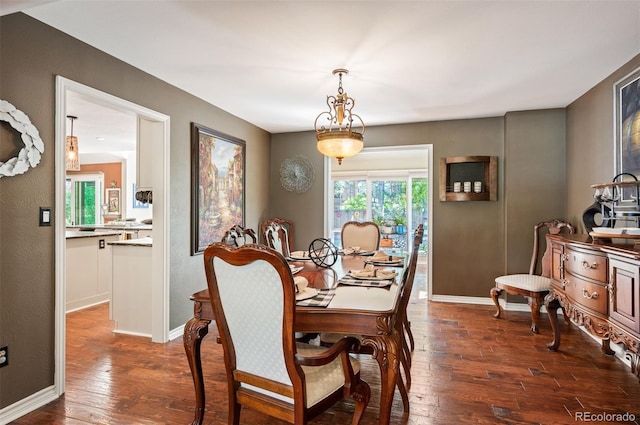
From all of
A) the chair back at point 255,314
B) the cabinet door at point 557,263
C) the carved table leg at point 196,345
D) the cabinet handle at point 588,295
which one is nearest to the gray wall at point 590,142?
the cabinet door at point 557,263

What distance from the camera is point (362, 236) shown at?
13.5 ft

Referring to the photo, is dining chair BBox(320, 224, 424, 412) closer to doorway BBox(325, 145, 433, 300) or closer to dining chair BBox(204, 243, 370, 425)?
dining chair BBox(204, 243, 370, 425)

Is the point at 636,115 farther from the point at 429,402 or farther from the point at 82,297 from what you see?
the point at 82,297

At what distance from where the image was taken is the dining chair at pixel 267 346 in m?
1.39

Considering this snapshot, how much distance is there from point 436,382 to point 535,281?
1.79m

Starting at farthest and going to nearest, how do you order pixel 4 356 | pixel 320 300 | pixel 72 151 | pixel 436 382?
pixel 72 151, pixel 436 382, pixel 4 356, pixel 320 300

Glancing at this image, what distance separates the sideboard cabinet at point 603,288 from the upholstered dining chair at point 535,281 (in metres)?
0.55

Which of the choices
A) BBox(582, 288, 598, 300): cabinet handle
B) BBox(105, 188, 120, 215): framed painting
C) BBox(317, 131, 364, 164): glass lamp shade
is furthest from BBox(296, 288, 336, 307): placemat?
BBox(105, 188, 120, 215): framed painting

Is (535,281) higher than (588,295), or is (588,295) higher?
(588,295)

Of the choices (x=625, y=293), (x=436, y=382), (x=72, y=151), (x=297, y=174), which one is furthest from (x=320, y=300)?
(x=72, y=151)

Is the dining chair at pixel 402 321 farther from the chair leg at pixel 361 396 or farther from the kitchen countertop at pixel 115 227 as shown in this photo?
the kitchen countertop at pixel 115 227

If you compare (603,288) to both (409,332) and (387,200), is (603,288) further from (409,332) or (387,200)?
(387,200)

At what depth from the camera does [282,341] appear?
4.69 ft

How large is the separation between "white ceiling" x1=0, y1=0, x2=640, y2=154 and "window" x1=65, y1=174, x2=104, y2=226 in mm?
6071
